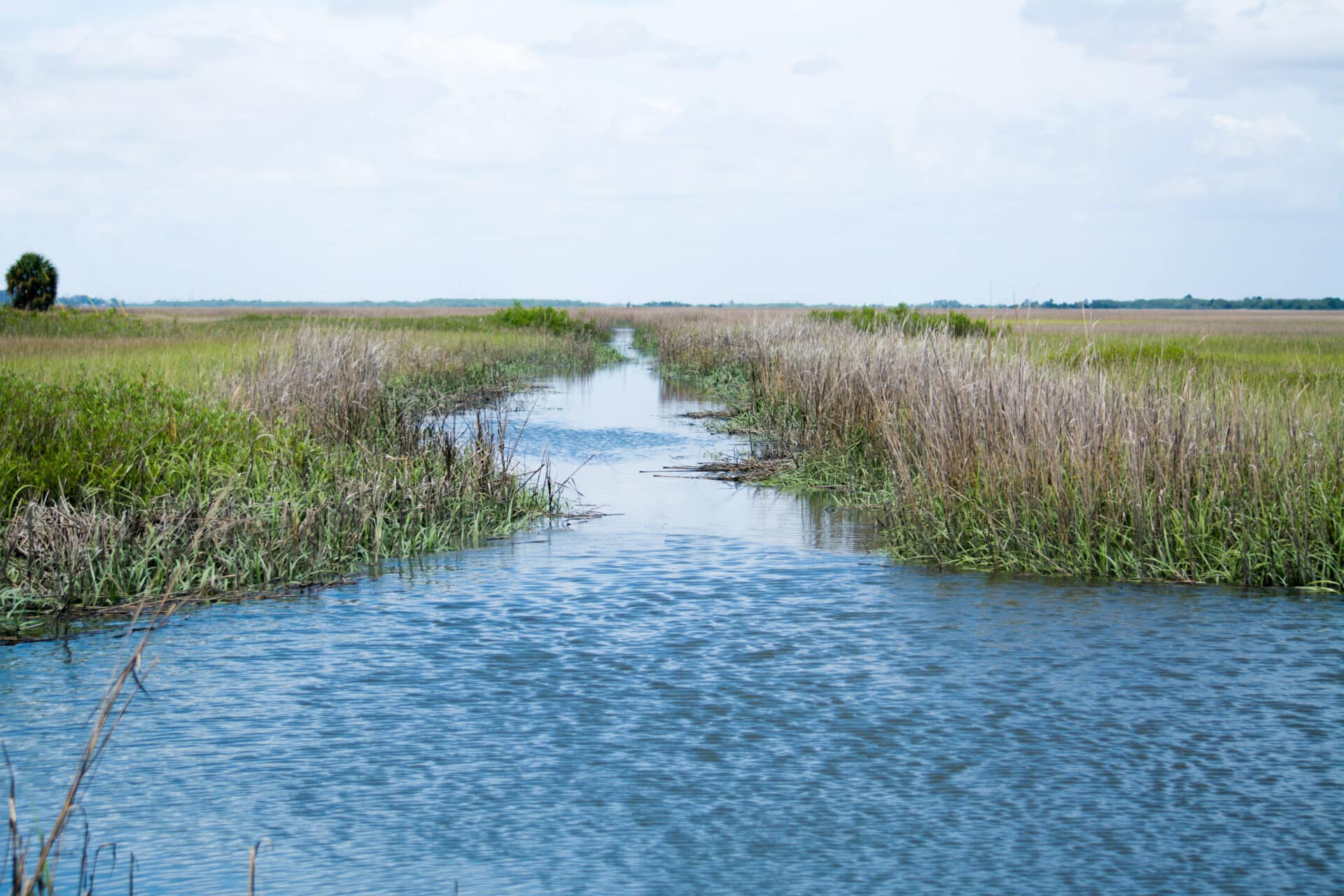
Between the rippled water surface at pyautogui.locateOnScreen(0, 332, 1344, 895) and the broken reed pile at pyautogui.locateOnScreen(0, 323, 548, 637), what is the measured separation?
63 cm

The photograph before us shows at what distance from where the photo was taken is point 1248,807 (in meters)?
5.00

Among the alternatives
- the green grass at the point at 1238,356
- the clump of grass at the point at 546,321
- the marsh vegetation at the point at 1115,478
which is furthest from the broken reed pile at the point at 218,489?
the clump of grass at the point at 546,321

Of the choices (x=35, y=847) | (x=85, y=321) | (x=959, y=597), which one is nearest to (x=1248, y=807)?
A: (x=959, y=597)

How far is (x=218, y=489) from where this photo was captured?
9.43m

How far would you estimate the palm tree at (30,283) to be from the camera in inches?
1642

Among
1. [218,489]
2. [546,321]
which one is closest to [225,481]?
[218,489]

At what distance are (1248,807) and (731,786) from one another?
2.14m

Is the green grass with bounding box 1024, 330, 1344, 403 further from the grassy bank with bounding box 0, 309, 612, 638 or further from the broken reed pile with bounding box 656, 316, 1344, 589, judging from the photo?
the grassy bank with bounding box 0, 309, 612, 638

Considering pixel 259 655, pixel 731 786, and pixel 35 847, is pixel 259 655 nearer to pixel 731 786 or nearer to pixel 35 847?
pixel 35 847

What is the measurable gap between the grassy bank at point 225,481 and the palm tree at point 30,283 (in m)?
29.7

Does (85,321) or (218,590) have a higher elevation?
(85,321)

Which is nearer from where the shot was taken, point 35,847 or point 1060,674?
point 35,847

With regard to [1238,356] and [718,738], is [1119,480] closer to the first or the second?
[718,738]

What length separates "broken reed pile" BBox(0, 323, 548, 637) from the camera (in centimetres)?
788
